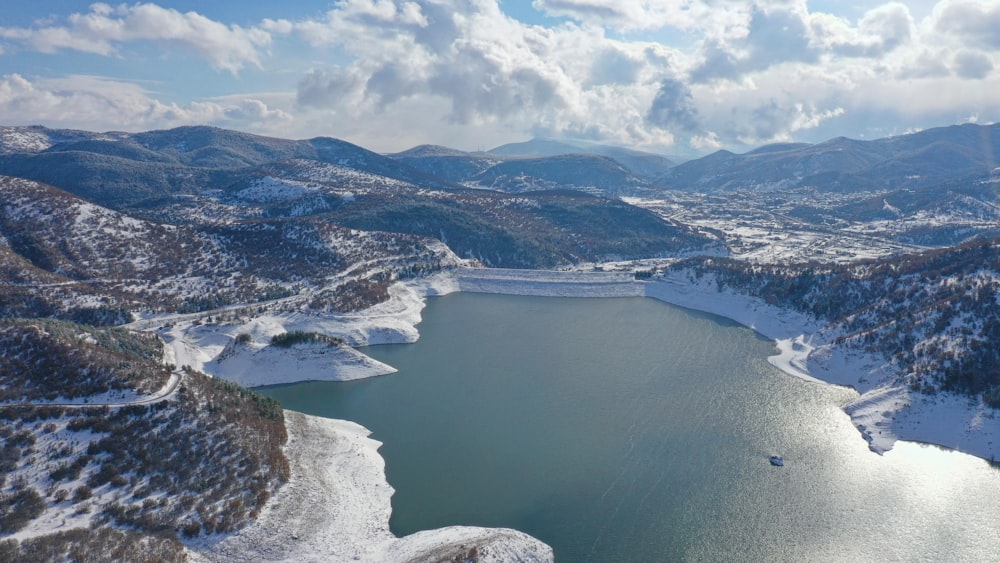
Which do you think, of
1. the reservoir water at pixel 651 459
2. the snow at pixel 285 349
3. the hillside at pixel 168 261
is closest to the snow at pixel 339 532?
the reservoir water at pixel 651 459

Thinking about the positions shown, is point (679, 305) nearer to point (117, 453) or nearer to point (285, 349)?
point (285, 349)

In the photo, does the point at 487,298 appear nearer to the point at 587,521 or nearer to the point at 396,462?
the point at 396,462

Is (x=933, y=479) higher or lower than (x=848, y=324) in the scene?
lower

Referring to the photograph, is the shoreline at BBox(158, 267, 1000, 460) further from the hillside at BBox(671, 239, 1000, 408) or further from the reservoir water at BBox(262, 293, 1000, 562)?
the reservoir water at BBox(262, 293, 1000, 562)

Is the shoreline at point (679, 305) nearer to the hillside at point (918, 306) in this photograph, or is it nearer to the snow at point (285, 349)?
the snow at point (285, 349)

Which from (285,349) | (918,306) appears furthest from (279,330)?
(918,306)

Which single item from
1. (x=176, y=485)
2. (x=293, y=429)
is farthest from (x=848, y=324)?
(x=176, y=485)
